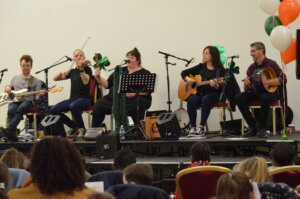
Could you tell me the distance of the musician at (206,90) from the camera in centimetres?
785

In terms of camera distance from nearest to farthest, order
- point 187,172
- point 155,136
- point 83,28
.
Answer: point 187,172, point 155,136, point 83,28

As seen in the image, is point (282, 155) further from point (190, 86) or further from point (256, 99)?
point (190, 86)

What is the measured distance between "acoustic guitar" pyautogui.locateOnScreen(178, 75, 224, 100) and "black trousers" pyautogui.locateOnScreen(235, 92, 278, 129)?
0.46m

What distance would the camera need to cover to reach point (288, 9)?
22.6ft

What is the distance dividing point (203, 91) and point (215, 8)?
1859mm

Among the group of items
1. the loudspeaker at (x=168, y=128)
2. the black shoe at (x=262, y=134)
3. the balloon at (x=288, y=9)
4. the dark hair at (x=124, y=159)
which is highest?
the balloon at (x=288, y=9)

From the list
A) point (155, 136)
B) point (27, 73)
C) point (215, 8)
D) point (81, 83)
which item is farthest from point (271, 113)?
point (27, 73)

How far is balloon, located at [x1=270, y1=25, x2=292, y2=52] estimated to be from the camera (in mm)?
6762

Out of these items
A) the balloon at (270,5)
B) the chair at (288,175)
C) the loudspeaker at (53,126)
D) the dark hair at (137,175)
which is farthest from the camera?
the loudspeaker at (53,126)

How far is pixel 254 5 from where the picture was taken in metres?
9.05

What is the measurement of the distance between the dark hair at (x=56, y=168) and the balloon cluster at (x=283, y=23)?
4.28 meters

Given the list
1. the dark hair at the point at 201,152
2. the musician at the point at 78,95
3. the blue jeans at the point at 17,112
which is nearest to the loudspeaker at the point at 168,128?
the musician at the point at 78,95

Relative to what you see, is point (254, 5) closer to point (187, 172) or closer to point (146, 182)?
point (187, 172)

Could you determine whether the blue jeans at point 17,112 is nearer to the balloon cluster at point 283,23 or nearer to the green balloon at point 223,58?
the green balloon at point 223,58
